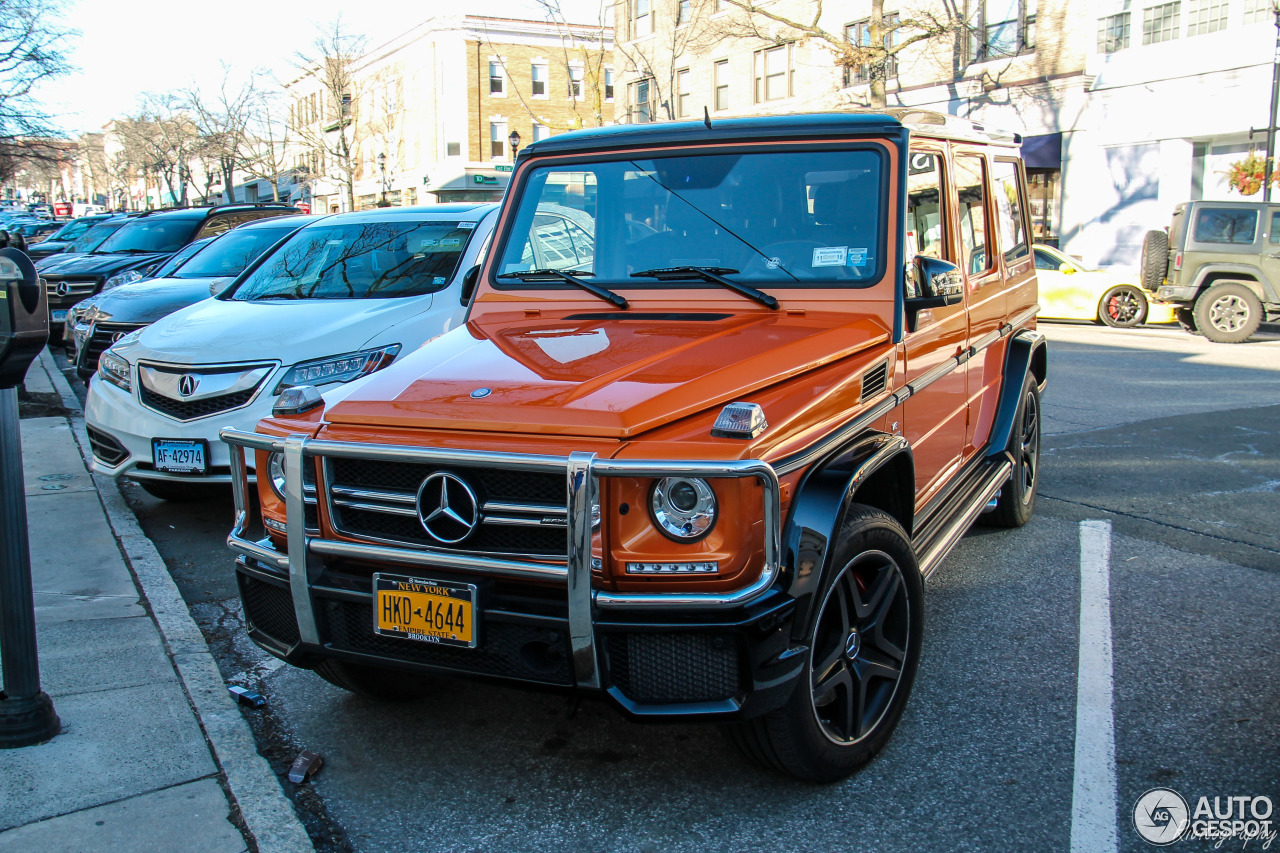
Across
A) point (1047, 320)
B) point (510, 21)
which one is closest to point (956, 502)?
point (1047, 320)

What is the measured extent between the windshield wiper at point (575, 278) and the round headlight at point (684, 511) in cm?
131

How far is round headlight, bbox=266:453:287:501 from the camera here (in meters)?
3.30

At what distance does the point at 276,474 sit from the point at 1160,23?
81.6 ft

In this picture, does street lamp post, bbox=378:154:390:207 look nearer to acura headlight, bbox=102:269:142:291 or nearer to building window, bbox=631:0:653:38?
building window, bbox=631:0:653:38

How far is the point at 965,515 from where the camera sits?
4465mm

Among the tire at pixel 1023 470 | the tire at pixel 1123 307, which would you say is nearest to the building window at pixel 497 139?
the tire at pixel 1123 307

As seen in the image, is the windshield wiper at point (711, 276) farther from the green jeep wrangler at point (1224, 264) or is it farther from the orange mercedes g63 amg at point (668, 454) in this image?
the green jeep wrangler at point (1224, 264)

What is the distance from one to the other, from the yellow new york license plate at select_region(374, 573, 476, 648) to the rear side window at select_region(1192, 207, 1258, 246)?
1568 cm

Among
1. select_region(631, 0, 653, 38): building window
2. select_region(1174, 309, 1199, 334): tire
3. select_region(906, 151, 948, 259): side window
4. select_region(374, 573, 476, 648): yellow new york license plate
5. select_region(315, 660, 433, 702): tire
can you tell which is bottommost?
select_region(1174, 309, 1199, 334): tire

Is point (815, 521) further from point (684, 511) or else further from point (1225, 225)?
point (1225, 225)

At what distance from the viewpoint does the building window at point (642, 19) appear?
35938 mm

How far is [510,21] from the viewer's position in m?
51.0

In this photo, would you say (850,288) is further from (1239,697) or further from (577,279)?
(1239,697)

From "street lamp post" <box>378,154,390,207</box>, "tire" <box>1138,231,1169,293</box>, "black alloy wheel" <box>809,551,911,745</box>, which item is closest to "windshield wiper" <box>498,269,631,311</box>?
"black alloy wheel" <box>809,551,911,745</box>
